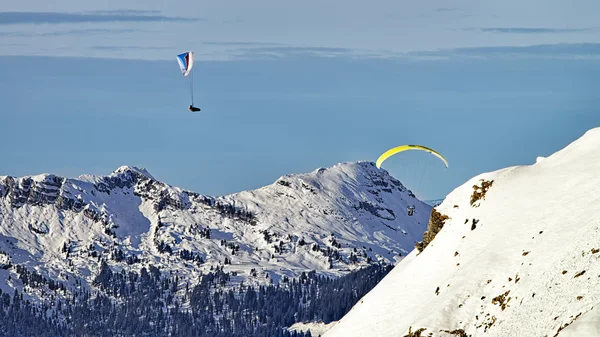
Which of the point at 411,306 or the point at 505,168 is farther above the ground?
the point at 505,168

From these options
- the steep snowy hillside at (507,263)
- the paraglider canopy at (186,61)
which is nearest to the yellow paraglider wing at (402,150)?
the steep snowy hillside at (507,263)

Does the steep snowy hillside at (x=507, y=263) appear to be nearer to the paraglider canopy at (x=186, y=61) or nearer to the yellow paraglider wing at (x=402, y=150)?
the yellow paraglider wing at (x=402, y=150)

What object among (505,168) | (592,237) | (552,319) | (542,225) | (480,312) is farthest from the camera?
(505,168)

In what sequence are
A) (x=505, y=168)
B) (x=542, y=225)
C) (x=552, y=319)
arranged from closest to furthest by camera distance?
(x=552, y=319) < (x=542, y=225) < (x=505, y=168)

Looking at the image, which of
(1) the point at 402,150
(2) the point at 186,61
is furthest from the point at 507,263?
(2) the point at 186,61

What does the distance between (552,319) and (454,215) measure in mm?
37679

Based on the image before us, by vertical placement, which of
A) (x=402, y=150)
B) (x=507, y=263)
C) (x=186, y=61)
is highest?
(x=186, y=61)

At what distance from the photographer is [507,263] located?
326ft

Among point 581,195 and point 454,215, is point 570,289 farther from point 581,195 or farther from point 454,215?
point 454,215

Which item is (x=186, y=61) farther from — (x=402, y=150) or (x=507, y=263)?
(x=507, y=263)

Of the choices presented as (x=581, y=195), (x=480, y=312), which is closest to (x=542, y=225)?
(x=581, y=195)

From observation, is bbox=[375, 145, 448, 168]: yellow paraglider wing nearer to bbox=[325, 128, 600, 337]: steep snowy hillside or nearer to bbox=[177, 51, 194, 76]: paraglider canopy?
bbox=[325, 128, 600, 337]: steep snowy hillside

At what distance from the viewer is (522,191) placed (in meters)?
113

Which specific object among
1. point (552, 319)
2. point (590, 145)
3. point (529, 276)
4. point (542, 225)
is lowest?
point (552, 319)
